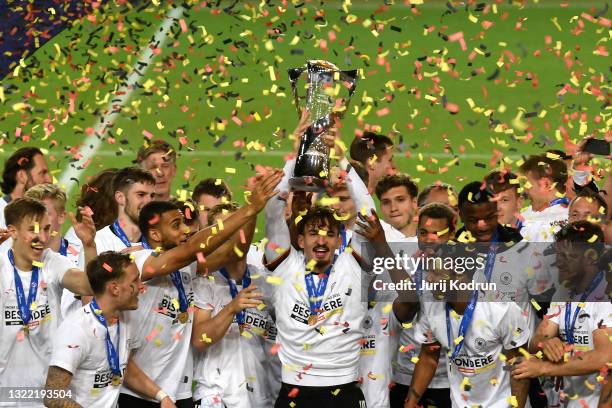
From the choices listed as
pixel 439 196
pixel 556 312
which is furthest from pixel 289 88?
pixel 556 312

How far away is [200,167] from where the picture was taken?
13.7m

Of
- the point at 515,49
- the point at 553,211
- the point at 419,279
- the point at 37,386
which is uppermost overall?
the point at 515,49

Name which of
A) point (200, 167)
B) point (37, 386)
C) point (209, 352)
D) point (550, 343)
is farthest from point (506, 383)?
point (200, 167)

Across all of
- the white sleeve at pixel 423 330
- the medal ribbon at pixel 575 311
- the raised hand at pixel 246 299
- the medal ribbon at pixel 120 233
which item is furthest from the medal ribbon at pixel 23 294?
the medal ribbon at pixel 575 311

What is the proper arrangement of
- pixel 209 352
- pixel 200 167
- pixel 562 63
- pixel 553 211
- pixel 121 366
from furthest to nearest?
pixel 562 63
pixel 200 167
pixel 553 211
pixel 209 352
pixel 121 366

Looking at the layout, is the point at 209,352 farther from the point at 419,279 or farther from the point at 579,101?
the point at 579,101

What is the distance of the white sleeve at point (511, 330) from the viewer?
7102 mm

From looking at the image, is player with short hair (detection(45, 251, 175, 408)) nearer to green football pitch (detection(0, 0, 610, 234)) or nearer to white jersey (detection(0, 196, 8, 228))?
white jersey (detection(0, 196, 8, 228))

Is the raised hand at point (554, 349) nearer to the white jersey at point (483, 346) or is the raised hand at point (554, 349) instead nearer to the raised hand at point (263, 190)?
the white jersey at point (483, 346)

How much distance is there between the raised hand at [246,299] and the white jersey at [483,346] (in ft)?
3.35

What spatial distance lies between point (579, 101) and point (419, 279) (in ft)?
27.3

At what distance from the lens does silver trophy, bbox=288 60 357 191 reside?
7.21 m

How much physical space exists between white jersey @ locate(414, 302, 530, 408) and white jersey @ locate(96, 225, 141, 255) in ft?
6.28

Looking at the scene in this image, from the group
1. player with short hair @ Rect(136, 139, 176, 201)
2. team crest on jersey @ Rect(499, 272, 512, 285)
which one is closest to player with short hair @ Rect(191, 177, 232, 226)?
player with short hair @ Rect(136, 139, 176, 201)
